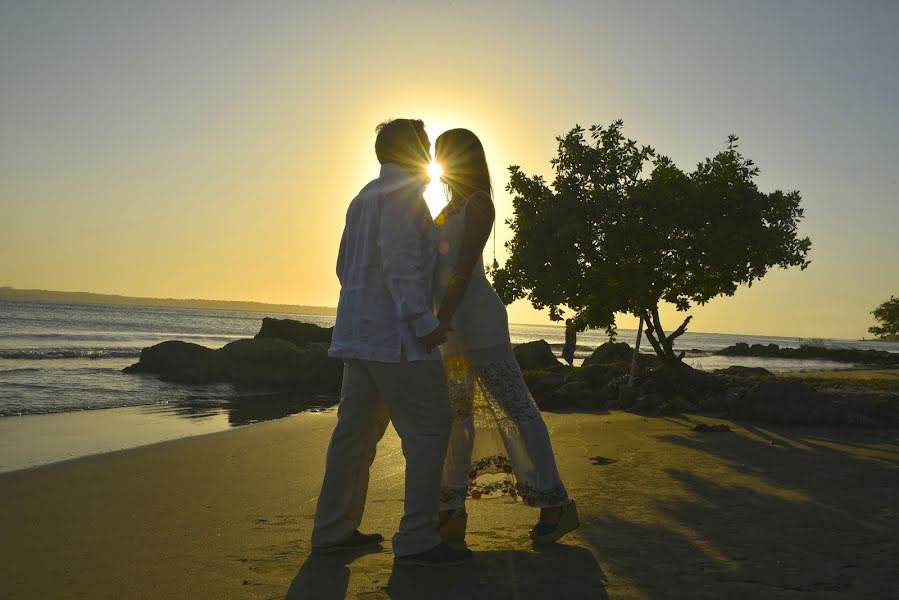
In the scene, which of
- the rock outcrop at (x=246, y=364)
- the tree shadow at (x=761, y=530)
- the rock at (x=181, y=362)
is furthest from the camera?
the rock at (x=181, y=362)

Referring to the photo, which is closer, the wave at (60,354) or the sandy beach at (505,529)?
the sandy beach at (505,529)

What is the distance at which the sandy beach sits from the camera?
3.15m

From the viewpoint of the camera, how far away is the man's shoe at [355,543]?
3.72 metres

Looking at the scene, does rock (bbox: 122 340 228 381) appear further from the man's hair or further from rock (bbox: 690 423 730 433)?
the man's hair

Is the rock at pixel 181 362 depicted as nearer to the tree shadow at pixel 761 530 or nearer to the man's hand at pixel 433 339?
the tree shadow at pixel 761 530

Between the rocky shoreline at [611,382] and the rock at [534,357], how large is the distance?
3 centimetres

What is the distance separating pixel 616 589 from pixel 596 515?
1.35m

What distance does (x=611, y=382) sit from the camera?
46.6ft

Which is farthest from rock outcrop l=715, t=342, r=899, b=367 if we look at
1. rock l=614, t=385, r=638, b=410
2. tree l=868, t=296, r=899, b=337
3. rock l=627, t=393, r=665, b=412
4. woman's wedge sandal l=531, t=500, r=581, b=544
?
woman's wedge sandal l=531, t=500, r=581, b=544

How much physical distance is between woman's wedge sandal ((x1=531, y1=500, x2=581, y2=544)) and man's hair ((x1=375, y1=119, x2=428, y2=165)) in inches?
79.1

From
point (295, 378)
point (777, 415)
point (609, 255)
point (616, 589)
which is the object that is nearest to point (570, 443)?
point (777, 415)

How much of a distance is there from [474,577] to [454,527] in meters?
0.65

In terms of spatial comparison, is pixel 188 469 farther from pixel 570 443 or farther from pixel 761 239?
pixel 761 239

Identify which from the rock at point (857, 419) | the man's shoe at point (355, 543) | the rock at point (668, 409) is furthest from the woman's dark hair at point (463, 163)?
the rock at point (668, 409)
